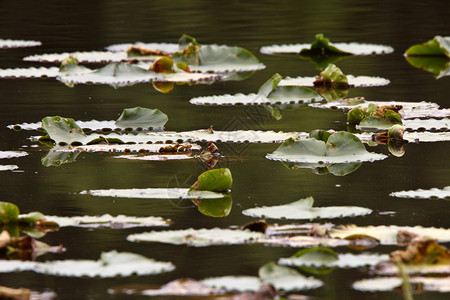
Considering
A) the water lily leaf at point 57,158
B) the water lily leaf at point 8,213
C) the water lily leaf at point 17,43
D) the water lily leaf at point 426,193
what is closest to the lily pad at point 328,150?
the water lily leaf at point 426,193

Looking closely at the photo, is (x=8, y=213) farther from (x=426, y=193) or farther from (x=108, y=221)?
(x=426, y=193)

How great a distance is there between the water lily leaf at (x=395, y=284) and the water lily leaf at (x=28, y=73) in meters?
4.11

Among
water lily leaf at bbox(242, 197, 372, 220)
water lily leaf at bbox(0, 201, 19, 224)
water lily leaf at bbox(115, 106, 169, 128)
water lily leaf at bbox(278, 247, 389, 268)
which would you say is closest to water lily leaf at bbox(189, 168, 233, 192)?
water lily leaf at bbox(242, 197, 372, 220)

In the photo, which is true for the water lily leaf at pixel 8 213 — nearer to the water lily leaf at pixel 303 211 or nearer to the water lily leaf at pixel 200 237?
the water lily leaf at pixel 200 237

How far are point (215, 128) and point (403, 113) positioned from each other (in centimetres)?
88

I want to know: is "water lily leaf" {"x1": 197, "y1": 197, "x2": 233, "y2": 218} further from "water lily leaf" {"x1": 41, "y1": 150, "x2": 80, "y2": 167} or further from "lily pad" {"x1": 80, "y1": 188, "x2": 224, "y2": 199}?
"water lily leaf" {"x1": 41, "y1": 150, "x2": 80, "y2": 167}

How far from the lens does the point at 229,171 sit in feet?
9.92

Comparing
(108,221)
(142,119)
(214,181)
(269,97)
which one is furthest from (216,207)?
(269,97)

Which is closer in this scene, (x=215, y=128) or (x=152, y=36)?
(x=215, y=128)

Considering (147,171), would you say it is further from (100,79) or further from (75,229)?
(100,79)

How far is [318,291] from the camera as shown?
2012 mm

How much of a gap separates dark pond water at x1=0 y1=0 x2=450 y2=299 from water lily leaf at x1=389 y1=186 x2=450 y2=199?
2 cm

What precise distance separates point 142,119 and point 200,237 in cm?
178

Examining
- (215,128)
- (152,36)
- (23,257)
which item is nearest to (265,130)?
(215,128)
